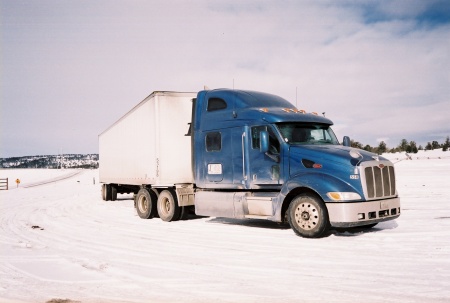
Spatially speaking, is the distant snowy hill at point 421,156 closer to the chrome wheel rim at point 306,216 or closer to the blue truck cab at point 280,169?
the blue truck cab at point 280,169

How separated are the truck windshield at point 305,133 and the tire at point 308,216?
1460 mm

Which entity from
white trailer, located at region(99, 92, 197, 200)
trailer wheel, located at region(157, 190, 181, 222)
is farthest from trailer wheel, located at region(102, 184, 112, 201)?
trailer wheel, located at region(157, 190, 181, 222)

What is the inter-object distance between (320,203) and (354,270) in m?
2.82

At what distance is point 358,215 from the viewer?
9.01m

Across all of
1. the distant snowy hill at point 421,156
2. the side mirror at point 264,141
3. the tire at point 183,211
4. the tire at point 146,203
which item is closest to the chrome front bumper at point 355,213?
the side mirror at point 264,141

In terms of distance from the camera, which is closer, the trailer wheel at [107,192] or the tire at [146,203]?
the tire at [146,203]

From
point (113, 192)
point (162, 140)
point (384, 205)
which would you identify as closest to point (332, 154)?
point (384, 205)

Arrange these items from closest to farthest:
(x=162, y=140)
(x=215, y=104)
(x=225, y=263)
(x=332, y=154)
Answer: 1. (x=225, y=263)
2. (x=332, y=154)
3. (x=215, y=104)
4. (x=162, y=140)

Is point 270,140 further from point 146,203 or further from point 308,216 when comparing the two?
point 146,203

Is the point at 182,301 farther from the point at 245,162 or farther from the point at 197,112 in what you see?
the point at 197,112

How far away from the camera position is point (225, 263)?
734 centimetres

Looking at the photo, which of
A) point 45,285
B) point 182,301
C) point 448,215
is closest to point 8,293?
point 45,285

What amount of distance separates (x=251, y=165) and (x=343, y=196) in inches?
102

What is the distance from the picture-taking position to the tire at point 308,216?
30.4 feet
